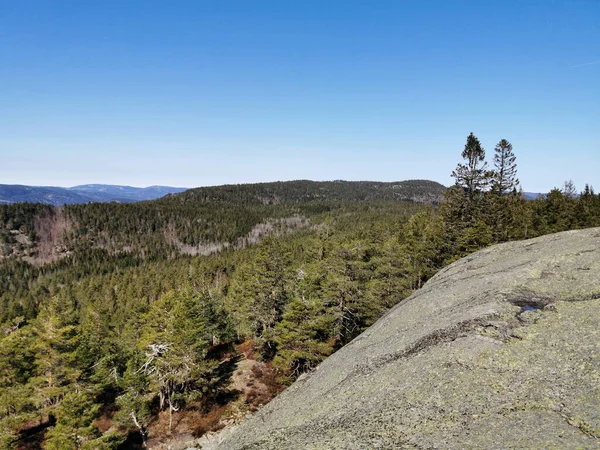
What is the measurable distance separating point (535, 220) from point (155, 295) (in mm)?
90233

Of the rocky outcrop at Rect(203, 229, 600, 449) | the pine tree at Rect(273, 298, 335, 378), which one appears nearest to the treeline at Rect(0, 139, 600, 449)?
the pine tree at Rect(273, 298, 335, 378)

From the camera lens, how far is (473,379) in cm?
920

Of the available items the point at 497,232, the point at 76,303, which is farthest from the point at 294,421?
the point at 76,303

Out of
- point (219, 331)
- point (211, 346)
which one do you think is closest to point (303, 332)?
point (219, 331)

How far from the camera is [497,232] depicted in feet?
125

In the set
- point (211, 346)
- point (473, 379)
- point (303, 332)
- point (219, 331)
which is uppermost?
point (473, 379)

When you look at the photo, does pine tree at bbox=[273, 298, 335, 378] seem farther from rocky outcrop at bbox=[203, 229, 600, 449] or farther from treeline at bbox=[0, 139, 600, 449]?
rocky outcrop at bbox=[203, 229, 600, 449]

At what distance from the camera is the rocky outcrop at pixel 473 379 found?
24.2 ft

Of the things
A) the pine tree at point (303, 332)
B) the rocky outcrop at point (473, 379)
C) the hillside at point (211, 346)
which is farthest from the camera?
the hillside at point (211, 346)

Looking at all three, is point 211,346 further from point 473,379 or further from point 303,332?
point 473,379

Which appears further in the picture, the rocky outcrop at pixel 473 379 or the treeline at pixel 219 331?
the treeline at pixel 219 331

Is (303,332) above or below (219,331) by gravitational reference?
above

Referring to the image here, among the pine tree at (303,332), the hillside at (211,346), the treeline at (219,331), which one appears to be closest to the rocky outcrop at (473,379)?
the hillside at (211,346)

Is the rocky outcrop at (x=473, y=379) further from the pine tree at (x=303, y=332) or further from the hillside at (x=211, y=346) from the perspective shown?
the pine tree at (x=303, y=332)
